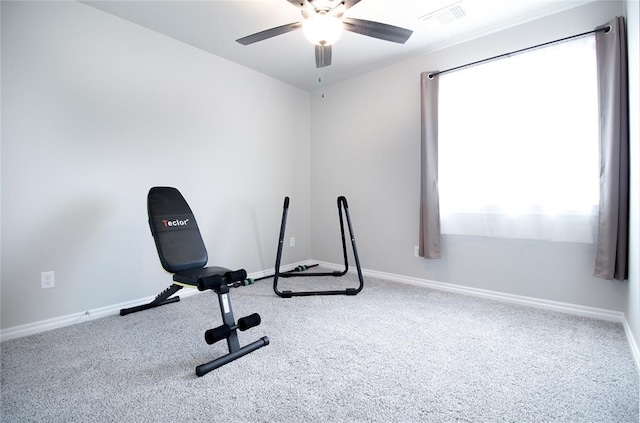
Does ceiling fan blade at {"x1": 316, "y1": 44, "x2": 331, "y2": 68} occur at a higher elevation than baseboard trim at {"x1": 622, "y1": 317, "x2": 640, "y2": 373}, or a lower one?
higher

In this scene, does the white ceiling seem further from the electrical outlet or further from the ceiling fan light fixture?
the electrical outlet

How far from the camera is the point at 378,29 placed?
6.39 ft

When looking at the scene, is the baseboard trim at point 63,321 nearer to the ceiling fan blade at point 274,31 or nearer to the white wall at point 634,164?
the ceiling fan blade at point 274,31

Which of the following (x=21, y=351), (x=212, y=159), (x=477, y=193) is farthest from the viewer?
(x=212, y=159)

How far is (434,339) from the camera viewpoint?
6.59ft

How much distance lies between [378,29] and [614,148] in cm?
189

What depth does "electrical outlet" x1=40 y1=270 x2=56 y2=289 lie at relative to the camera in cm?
216

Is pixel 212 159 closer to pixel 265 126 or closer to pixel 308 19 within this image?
pixel 265 126

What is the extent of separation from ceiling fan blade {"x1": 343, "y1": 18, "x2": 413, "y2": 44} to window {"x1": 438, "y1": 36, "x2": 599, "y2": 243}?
122cm

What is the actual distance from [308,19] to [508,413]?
238 cm

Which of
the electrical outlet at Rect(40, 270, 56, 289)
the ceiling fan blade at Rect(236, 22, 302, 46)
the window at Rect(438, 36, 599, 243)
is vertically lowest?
the electrical outlet at Rect(40, 270, 56, 289)

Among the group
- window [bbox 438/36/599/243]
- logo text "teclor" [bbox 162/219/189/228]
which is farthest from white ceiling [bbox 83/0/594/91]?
logo text "teclor" [bbox 162/219/189/228]

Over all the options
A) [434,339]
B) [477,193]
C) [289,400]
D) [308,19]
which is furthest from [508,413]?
[308,19]

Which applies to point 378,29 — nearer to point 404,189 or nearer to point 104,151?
point 404,189
